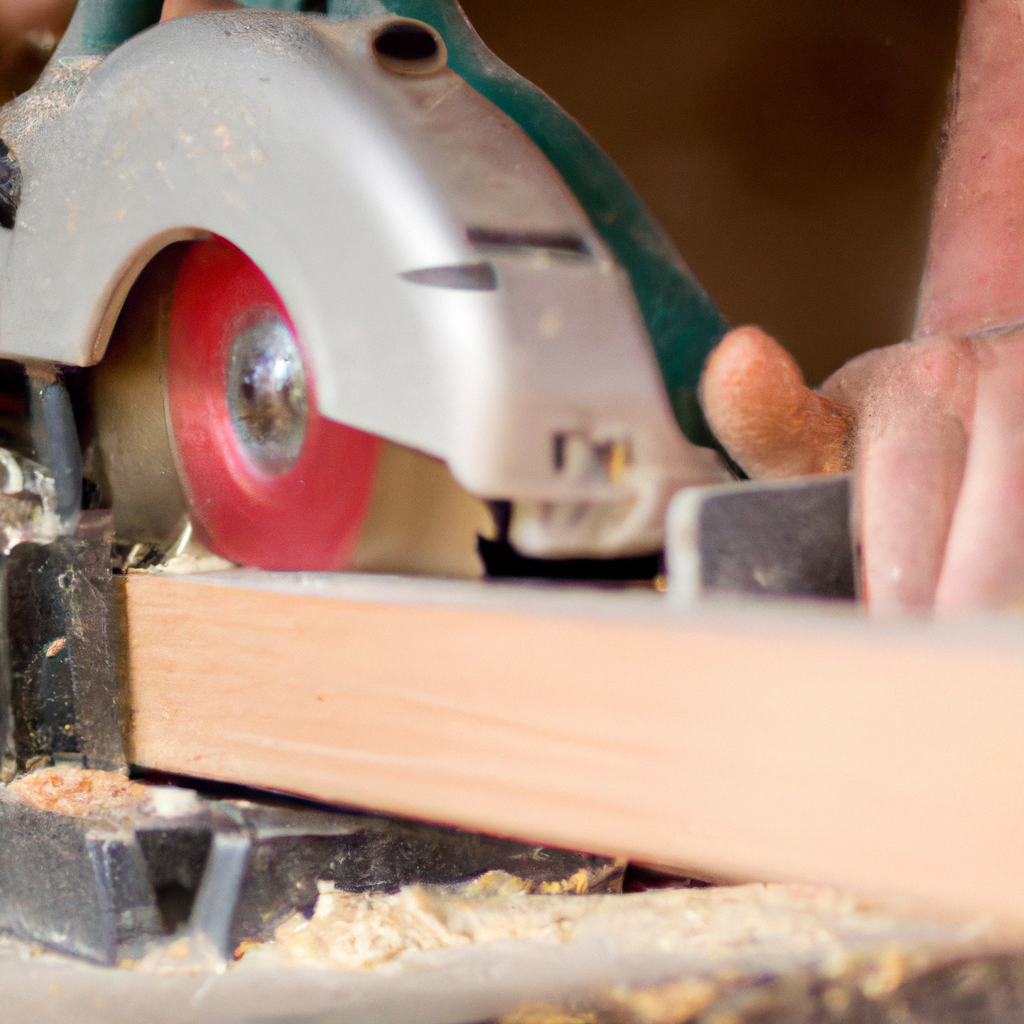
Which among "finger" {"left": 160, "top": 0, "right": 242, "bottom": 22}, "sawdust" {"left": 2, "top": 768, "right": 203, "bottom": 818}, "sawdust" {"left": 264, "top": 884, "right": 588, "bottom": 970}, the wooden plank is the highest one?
"finger" {"left": 160, "top": 0, "right": 242, "bottom": 22}

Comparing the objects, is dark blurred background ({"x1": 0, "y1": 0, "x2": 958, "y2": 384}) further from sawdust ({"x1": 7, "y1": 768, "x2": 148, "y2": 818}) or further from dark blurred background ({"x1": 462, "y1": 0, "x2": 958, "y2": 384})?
sawdust ({"x1": 7, "y1": 768, "x2": 148, "y2": 818})

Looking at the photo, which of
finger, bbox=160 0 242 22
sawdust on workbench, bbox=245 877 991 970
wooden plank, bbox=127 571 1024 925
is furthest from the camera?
finger, bbox=160 0 242 22

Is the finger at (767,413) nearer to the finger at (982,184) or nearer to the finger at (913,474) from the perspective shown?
the finger at (913,474)

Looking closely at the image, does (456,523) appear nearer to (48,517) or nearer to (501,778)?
(501,778)

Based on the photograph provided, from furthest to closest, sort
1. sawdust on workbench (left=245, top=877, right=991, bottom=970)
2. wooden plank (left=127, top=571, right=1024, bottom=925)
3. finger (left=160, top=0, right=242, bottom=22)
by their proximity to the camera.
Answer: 1. finger (left=160, top=0, right=242, bottom=22)
2. sawdust on workbench (left=245, top=877, right=991, bottom=970)
3. wooden plank (left=127, top=571, right=1024, bottom=925)

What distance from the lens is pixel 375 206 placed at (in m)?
0.43

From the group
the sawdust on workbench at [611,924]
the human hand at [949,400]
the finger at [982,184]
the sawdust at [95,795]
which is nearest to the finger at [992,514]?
the human hand at [949,400]

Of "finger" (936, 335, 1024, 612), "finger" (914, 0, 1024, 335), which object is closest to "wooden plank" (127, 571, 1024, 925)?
"finger" (936, 335, 1024, 612)

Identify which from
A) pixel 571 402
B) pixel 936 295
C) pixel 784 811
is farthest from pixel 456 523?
pixel 936 295

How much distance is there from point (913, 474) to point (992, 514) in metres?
0.04

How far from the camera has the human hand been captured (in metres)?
0.40

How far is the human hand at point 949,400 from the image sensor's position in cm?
40

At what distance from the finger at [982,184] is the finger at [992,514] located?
0.10 m

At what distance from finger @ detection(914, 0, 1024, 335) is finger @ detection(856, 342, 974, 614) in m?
0.08
